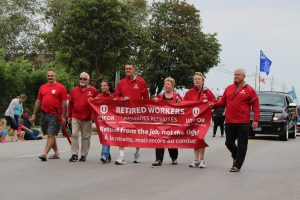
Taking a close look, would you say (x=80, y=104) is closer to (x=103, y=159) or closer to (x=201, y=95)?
(x=103, y=159)

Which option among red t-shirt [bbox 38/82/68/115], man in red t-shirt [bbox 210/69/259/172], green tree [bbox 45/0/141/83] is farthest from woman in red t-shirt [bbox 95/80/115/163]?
green tree [bbox 45/0/141/83]

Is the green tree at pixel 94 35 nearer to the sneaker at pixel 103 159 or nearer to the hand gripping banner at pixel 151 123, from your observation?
the hand gripping banner at pixel 151 123

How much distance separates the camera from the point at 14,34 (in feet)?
203

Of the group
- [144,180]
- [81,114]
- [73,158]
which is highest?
[81,114]

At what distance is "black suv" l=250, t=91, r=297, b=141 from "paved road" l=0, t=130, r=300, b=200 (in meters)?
8.84

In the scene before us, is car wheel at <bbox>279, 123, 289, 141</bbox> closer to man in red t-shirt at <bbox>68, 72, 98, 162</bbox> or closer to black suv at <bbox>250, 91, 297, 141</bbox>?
black suv at <bbox>250, 91, 297, 141</bbox>

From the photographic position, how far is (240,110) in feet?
38.7

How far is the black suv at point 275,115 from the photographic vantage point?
23.6m

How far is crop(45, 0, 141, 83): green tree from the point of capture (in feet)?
113

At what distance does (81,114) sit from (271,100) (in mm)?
13264

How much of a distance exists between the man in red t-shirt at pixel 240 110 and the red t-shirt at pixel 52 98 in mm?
3643

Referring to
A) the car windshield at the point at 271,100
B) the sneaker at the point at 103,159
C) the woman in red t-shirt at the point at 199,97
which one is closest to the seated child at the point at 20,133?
the car windshield at the point at 271,100

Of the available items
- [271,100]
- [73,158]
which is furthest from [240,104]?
[271,100]

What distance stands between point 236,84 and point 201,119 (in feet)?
4.71
